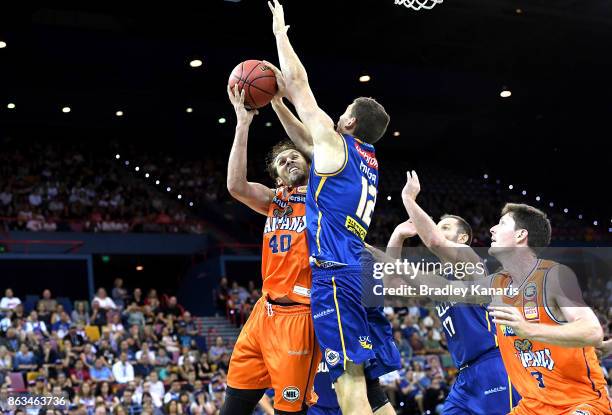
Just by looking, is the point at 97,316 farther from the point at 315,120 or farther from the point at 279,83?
the point at 315,120

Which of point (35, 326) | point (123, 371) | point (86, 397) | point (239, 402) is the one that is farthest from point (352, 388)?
point (35, 326)

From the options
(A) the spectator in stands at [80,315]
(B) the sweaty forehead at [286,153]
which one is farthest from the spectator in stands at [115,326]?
(B) the sweaty forehead at [286,153]

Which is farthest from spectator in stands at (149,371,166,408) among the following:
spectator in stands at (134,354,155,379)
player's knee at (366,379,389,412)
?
player's knee at (366,379,389,412)

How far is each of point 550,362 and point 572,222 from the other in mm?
23479

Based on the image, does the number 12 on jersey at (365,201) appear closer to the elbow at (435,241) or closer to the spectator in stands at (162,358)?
the elbow at (435,241)

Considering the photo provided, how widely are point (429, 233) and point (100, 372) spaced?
967 cm

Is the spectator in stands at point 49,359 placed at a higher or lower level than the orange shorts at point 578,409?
higher

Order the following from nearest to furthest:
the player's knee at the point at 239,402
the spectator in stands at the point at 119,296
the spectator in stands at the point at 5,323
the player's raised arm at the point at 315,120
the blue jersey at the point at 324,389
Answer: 1. the player's raised arm at the point at 315,120
2. the player's knee at the point at 239,402
3. the blue jersey at the point at 324,389
4. the spectator in stands at the point at 5,323
5. the spectator in stands at the point at 119,296

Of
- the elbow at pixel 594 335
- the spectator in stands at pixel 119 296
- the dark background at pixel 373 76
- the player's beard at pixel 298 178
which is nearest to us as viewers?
the elbow at pixel 594 335

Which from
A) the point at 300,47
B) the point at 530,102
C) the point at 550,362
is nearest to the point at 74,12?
the point at 300,47

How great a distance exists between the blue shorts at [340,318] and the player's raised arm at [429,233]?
948 millimetres

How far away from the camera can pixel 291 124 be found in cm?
582

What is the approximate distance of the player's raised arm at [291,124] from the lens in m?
5.81

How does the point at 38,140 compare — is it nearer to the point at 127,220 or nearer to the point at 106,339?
the point at 127,220
